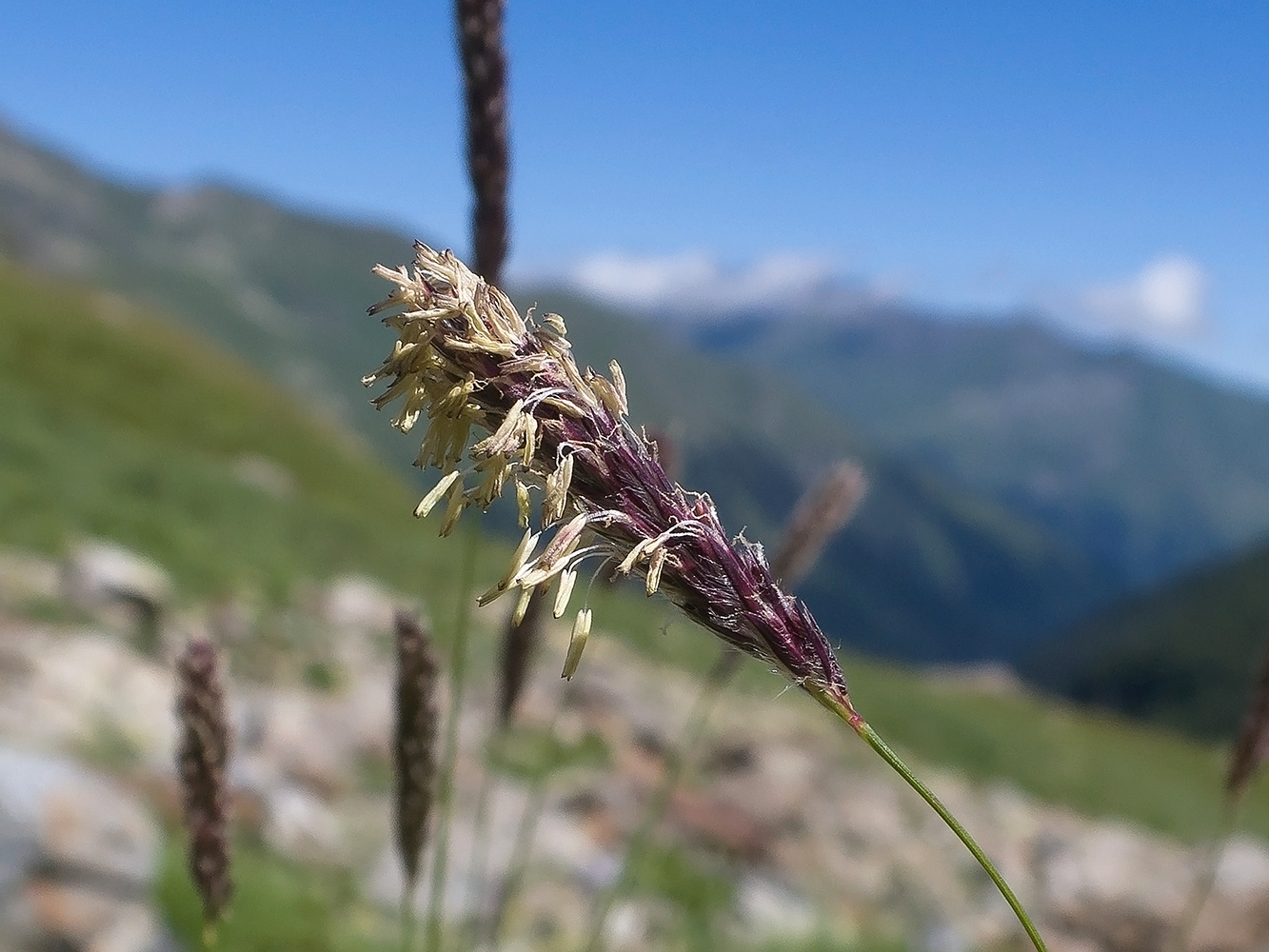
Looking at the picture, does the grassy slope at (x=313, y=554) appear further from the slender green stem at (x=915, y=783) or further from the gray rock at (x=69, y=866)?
the gray rock at (x=69, y=866)

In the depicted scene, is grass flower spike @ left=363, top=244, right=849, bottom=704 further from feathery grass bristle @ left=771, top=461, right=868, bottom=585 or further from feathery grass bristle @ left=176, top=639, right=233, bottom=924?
feathery grass bristle @ left=771, top=461, right=868, bottom=585

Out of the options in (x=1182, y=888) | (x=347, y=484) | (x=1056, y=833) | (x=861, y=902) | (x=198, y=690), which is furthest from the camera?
(x=347, y=484)

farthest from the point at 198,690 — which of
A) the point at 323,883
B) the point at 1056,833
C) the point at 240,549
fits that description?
the point at 1056,833

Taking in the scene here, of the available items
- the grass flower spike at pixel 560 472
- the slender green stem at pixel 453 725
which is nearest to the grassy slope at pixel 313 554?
the slender green stem at pixel 453 725

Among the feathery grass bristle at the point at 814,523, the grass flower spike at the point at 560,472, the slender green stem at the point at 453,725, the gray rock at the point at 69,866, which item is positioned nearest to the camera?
the grass flower spike at the point at 560,472

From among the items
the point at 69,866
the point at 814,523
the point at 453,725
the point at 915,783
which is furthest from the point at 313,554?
the point at 915,783

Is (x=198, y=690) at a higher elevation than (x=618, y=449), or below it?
below

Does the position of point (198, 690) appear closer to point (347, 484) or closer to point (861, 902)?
point (861, 902)

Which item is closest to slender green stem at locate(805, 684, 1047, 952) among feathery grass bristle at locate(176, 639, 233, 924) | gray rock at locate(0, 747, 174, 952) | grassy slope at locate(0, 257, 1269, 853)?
feathery grass bristle at locate(176, 639, 233, 924)
